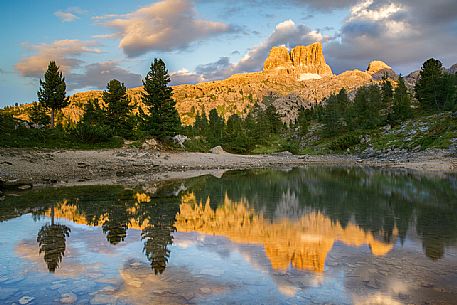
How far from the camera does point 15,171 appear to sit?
26.4 metres

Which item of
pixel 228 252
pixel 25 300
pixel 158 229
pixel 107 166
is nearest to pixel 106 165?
pixel 107 166

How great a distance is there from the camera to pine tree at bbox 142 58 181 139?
5628 centimetres

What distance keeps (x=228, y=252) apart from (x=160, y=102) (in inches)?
2046

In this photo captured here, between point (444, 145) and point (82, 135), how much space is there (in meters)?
48.7

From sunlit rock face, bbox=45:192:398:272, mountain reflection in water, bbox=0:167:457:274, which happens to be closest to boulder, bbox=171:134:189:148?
mountain reflection in water, bbox=0:167:457:274

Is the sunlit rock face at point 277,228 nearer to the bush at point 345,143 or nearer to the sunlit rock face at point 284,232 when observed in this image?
the sunlit rock face at point 284,232

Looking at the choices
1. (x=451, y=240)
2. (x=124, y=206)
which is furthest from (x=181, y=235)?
(x=451, y=240)

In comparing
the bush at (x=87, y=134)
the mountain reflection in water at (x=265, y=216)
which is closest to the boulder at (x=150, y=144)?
the bush at (x=87, y=134)

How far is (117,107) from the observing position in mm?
56031

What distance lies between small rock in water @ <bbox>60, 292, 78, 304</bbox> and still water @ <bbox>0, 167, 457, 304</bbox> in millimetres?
37

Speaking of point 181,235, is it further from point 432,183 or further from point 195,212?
point 432,183

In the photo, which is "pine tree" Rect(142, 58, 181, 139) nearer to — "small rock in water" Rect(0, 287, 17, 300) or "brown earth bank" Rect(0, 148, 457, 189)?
"brown earth bank" Rect(0, 148, 457, 189)

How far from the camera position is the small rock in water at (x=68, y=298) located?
5.91 metres

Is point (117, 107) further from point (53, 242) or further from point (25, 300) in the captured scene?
point (25, 300)
